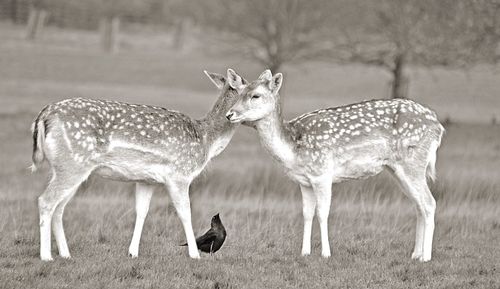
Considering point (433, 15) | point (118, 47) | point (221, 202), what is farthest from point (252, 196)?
point (118, 47)

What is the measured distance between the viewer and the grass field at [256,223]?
9297 millimetres

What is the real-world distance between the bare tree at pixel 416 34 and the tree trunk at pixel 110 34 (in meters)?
14.9

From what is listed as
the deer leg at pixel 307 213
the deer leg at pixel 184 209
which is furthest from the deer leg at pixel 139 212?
the deer leg at pixel 307 213

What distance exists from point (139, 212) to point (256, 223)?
271 centimetres

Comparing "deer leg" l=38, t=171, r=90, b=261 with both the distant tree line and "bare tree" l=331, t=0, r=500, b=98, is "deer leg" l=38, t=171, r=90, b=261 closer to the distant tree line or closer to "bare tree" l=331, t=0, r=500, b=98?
the distant tree line

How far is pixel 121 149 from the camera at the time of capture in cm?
988

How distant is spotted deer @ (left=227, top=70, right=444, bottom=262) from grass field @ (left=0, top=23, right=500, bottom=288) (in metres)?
0.61

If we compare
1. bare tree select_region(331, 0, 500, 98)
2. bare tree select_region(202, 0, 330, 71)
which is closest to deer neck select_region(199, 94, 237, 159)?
bare tree select_region(331, 0, 500, 98)

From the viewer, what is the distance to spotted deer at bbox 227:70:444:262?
10.5 metres

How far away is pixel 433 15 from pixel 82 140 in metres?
15.8

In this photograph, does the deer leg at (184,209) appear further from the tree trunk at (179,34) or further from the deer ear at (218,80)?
the tree trunk at (179,34)

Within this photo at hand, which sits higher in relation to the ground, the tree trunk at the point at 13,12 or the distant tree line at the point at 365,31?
the distant tree line at the point at 365,31

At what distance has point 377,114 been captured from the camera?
10914mm

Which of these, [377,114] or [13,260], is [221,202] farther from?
[13,260]
